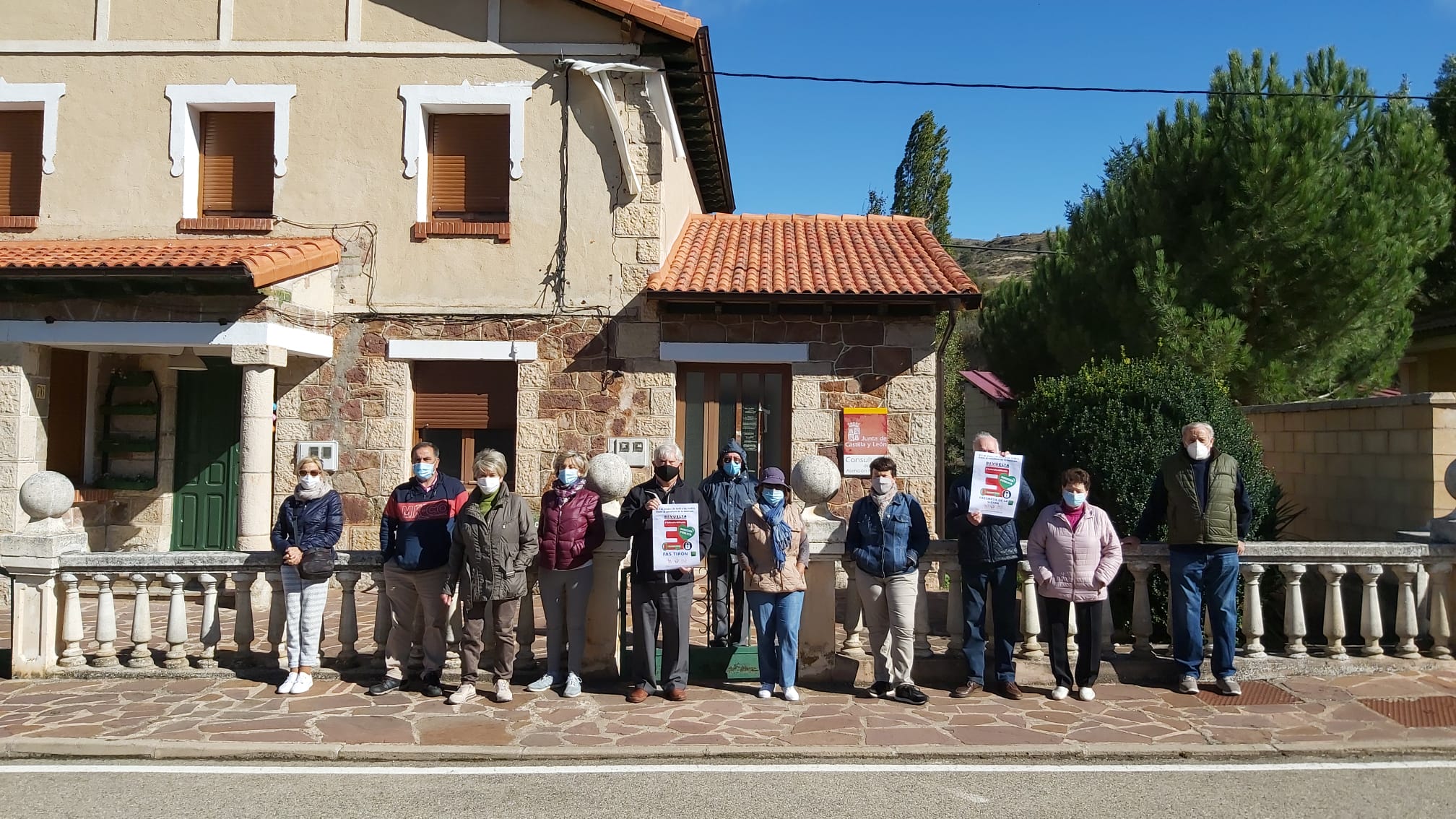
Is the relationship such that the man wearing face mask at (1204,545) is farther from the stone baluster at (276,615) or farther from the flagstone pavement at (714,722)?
the stone baluster at (276,615)

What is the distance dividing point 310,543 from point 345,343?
4604 millimetres

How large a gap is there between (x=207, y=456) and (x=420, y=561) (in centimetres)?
657

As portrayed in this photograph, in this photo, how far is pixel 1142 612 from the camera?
6691 mm

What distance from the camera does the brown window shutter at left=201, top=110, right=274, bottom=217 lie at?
10.7m

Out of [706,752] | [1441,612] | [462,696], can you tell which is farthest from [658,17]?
[1441,612]

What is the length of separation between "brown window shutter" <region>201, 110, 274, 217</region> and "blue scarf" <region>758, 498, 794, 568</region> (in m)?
7.54

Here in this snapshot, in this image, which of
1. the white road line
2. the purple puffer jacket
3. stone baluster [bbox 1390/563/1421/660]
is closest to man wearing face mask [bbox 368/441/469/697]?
the purple puffer jacket

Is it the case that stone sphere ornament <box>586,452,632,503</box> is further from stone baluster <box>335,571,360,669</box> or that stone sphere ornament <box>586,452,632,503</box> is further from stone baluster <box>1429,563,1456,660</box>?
stone baluster <box>1429,563,1456,660</box>

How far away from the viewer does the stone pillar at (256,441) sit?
361 inches

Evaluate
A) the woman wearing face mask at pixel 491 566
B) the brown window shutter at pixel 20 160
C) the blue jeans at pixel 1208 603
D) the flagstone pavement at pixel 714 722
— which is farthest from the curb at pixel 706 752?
the brown window shutter at pixel 20 160

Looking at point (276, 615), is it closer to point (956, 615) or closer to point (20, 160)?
point (956, 615)

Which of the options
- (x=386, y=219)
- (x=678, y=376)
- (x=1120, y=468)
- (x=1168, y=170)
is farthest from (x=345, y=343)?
(x=1168, y=170)

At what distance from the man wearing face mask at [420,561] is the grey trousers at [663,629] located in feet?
4.14

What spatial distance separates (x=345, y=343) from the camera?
408 inches
